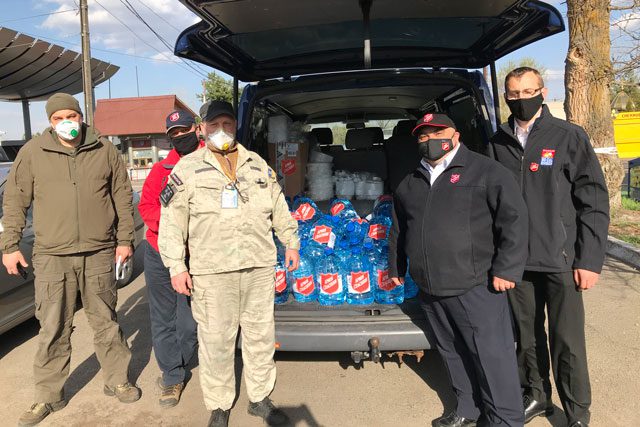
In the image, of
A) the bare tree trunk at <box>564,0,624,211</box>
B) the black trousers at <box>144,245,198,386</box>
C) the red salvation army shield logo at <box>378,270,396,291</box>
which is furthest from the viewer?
the bare tree trunk at <box>564,0,624,211</box>

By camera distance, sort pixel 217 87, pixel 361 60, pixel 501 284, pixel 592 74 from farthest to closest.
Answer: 1. pixel 217 87
2. pixel 592 74
3. pixel 361 60
4. pixel 501 284

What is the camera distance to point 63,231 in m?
2.90

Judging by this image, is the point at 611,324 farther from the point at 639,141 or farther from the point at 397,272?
the point at 639,141

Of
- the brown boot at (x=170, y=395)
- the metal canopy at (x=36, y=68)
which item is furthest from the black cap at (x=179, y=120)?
the metal canopy at (x=36, y=68)

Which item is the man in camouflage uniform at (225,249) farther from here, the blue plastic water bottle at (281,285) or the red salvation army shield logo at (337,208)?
the red salvation army shield logo at (337,208)

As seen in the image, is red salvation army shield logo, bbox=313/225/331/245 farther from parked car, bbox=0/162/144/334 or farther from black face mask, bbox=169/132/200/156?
parked car, bbox=0/162/144/334

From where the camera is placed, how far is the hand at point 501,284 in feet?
7.80

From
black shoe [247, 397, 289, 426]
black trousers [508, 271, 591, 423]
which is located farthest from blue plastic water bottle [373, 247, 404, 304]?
black shoe [247, 397, 289, 426]

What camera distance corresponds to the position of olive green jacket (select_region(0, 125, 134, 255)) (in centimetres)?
288

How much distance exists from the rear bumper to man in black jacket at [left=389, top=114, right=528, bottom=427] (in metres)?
0.31

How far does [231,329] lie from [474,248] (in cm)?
143

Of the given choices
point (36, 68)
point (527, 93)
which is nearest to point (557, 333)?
point (527, 93)

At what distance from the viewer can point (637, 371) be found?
3.30 metres

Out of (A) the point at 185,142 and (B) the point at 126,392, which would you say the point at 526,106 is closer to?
(A) the point at 185,142
